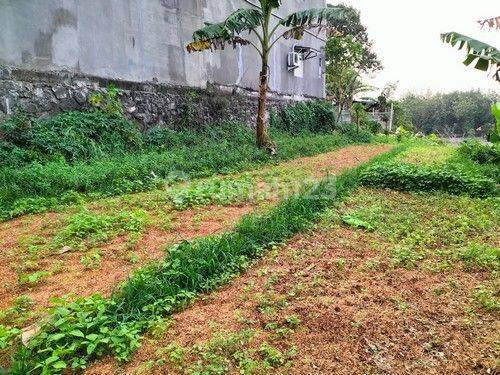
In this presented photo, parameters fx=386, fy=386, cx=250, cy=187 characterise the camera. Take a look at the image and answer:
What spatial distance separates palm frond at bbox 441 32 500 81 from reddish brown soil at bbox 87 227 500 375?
4.00 m

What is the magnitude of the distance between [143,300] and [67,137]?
5.77 meters

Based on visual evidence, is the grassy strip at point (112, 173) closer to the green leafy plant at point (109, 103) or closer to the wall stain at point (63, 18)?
the green leafy plant at point (109, 103)

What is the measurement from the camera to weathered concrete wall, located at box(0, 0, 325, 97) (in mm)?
7523

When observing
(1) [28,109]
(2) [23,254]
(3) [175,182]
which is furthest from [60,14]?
(2) [23,254]

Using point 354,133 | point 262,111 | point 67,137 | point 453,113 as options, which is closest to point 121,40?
point 67,137

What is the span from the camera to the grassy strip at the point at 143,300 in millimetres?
2342

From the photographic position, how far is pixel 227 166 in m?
8.41

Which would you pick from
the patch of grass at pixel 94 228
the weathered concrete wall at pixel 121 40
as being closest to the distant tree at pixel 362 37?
the weathered concrete wall at pixel 121 40

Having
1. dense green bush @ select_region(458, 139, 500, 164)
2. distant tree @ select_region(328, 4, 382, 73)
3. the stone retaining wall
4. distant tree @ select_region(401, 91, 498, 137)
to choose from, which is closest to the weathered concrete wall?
the stone retaining wall

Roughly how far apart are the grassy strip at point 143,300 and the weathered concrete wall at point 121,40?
6.11m

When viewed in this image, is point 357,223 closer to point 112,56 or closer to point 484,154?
point 112,56

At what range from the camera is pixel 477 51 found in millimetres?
6215

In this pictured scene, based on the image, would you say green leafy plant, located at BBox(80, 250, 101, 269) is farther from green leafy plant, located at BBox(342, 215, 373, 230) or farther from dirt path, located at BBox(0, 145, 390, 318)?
green leafy plant, located at BBox(342, 215, 373, 230)

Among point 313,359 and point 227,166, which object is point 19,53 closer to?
point 227,166
